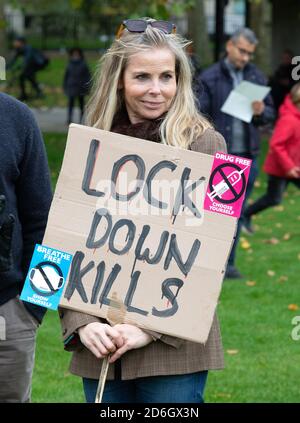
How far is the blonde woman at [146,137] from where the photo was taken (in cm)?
360

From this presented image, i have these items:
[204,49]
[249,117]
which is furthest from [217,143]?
[204,49]

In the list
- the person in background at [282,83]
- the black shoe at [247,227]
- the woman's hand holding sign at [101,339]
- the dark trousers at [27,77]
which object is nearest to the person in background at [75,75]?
the person in background at [282,83]

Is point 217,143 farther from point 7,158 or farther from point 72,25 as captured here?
point 72,25

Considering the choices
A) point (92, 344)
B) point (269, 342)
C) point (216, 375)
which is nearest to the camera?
point (92, 344)

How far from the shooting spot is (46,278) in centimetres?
363

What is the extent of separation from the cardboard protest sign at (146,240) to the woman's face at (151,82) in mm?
175

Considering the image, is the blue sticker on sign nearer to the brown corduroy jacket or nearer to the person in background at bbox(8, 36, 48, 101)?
the brown corduroy jacket

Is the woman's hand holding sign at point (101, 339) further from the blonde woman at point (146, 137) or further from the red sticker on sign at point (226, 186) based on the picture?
the red sticker on sign at point (226, 186)

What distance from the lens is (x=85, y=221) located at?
3.63 metres

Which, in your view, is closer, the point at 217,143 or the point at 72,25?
the point at 217,143

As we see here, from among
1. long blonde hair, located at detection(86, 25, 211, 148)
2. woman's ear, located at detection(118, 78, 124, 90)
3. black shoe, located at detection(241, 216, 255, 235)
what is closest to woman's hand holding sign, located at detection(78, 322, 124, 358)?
long blonde hair, located at detection(86, 25, 211, 148)

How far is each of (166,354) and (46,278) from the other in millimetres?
464

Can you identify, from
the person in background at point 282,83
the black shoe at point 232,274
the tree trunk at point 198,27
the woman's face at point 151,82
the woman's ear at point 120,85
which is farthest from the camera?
the tree trunk at point 198,27
